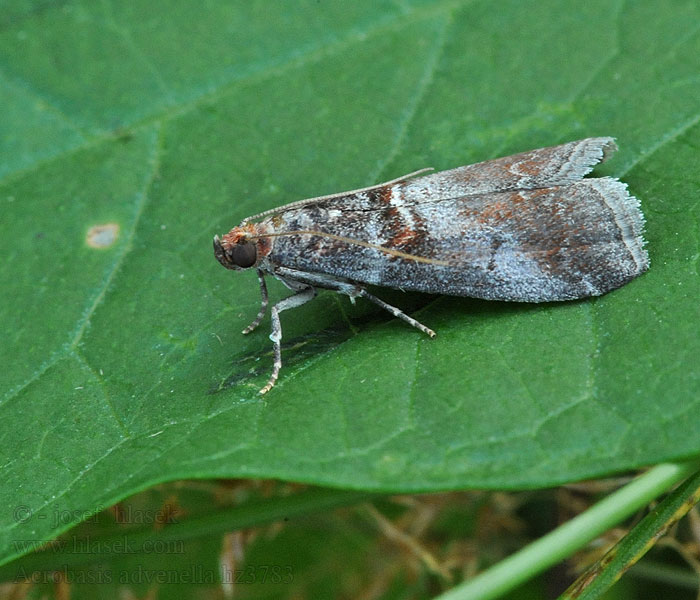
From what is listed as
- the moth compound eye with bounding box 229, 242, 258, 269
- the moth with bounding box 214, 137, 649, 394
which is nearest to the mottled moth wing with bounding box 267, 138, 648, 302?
the moth with bounding box 214, 137, 649, 394

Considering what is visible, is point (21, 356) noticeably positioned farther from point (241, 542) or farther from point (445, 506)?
point (445, 506)

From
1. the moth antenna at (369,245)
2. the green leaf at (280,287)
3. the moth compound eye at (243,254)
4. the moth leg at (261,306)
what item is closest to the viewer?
the green leaf at (280,287)

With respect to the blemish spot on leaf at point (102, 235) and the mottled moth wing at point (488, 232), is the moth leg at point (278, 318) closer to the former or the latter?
→ the mottled moth wing at point (488, 232)

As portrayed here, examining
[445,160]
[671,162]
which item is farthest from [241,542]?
[671,162]

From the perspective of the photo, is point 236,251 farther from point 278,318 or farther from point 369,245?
point 369,245

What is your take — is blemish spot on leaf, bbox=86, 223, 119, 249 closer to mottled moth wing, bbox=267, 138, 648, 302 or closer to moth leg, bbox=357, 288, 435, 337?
mottled moth wing, bbox=267, 138, 648, 302

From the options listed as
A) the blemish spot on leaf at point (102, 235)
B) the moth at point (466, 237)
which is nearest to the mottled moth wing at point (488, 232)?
the moth at point (466, 237)
